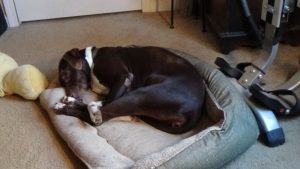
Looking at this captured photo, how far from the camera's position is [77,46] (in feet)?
9.00

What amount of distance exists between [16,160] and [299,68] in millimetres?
1714

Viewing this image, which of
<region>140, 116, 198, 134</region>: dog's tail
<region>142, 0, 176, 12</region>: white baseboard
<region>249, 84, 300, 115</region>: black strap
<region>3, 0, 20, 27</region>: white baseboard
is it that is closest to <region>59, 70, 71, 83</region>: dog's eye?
<region>140, 116, 198, 134</region>: dog's tail

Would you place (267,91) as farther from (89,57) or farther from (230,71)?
(89,57)

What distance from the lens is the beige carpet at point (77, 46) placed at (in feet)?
5.56

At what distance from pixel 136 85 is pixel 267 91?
67 cm

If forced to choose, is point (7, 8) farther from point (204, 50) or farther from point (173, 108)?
point (173, 108)

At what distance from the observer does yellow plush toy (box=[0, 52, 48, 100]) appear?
6.63 feet

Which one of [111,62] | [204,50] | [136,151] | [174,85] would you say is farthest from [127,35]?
[136,151]

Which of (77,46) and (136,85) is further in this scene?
(77,46)

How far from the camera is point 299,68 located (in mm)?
2330

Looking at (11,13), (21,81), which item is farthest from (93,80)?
(11,13)

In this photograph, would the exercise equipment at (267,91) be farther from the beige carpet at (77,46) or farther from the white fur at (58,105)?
the white fur at (58,105)

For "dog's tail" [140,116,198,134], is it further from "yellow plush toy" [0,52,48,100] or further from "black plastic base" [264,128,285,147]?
"yellow plush toy" [0,52,48,100]

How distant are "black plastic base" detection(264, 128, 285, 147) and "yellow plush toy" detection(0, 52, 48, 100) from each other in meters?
1.22
